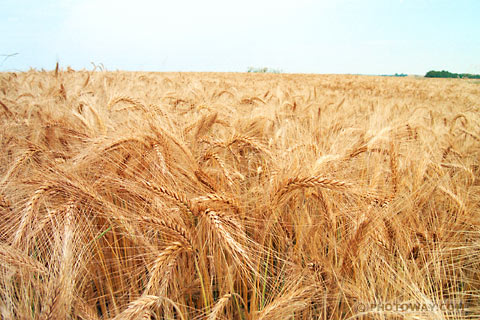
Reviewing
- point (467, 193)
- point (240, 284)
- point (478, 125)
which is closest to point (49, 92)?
point (240, 284)

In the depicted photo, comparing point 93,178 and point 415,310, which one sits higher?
point 93,178

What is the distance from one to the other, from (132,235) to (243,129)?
56.8 inches

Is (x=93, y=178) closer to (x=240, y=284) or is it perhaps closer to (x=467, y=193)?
(x=240, y=284)

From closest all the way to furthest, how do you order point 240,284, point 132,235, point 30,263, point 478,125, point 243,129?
1. point 30,263
2. point 132,235
3. point 240,284
4. point 243,129
5. point 478,125

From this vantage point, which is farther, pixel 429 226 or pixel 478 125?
pixel 478 125

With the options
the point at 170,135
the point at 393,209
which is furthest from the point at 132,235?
the point at 393,209

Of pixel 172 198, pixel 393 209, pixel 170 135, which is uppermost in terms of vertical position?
pixel 170 135

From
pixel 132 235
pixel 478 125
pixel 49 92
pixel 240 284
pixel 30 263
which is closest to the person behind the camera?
pixel 30 263

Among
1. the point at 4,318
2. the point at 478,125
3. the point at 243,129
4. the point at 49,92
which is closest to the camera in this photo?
the point at 4,318

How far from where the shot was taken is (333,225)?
1030 mm

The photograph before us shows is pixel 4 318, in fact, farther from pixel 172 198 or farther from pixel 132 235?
pixel 172 198

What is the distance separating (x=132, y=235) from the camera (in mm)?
903

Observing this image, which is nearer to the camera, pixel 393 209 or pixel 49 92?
pixel 393 209

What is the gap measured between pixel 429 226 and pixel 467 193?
262 mm
